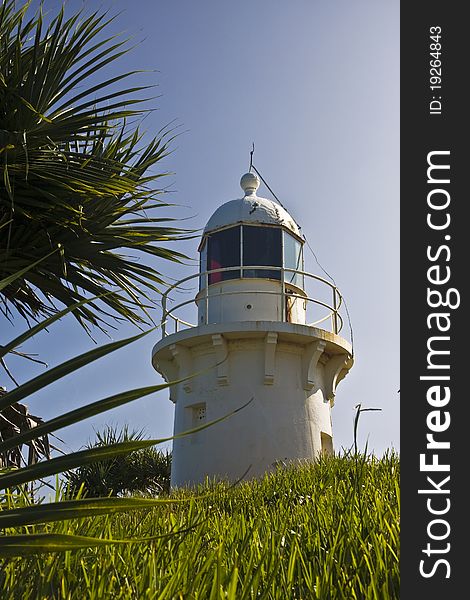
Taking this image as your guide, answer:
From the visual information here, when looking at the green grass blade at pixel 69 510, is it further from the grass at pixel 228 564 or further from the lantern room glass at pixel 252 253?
A: the lantern room glass at pixel 252 253

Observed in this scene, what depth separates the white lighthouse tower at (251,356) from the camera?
11422mm

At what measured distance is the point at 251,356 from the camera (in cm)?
1192

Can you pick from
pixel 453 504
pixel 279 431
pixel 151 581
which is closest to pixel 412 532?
pixel 453 504

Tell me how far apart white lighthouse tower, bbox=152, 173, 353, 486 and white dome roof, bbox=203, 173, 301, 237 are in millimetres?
20

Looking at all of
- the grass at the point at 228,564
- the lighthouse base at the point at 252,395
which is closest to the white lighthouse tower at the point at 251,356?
the lighthouse base at the point at 252,395

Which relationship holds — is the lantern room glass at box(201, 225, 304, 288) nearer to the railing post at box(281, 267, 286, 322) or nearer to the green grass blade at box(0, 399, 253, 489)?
the railing post at box(281, 267, 286, 322)

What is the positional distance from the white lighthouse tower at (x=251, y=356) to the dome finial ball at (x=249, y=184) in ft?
2.23

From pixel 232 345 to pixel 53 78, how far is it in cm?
817

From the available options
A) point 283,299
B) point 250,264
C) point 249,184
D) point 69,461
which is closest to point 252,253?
point 250,264

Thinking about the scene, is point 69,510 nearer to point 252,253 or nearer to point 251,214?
point 252,253

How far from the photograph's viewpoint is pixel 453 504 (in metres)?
1.67

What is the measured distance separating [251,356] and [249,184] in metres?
3.69

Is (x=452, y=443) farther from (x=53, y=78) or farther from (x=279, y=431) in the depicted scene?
(x=279, y=431)

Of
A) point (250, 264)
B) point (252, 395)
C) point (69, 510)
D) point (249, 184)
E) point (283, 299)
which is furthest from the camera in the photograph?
point (249, 184)
